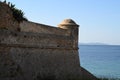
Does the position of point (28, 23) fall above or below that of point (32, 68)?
above

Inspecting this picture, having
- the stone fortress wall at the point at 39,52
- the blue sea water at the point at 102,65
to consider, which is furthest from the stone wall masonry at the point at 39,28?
the blue sea water at the point at 102,65

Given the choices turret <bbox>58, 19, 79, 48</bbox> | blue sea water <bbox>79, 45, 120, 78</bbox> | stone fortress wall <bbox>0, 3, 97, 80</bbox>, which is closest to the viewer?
stone fortress wall <bbox>0, 3, 97, 80</bbox>

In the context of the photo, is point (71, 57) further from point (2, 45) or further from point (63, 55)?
point (2, 45)

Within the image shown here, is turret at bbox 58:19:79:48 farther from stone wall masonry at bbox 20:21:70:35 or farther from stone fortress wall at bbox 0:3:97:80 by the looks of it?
stone wall masonry at bbox 20:21:70:35

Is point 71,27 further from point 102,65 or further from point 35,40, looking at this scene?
point 102,65

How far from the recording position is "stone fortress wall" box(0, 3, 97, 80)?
13328 millimetres

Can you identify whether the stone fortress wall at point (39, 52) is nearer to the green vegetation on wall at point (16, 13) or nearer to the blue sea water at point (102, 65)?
the green vegetation on wall at point (16, 13)

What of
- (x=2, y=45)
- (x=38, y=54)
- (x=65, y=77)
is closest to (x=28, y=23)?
(x=38, y=54)

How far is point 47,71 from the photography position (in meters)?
16.1

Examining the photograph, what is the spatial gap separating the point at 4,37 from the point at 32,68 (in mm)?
2475

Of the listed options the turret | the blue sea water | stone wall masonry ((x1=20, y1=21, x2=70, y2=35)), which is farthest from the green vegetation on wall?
the blue sea water

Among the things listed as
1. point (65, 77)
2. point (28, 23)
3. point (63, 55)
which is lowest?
point (65, 77)

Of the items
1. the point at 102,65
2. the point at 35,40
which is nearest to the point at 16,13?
the point at 35,40

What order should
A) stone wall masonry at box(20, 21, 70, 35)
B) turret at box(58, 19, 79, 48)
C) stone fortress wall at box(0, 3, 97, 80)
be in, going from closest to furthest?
1. stone fortress wall at box(0, 3, 97, 80)
2. stone wall masonry at box(20, 21, 70, 35)
3. turret at box(58, 19, 79, 48)
